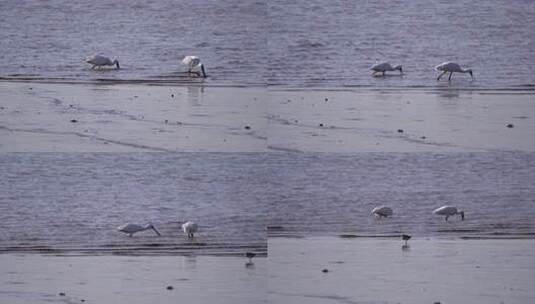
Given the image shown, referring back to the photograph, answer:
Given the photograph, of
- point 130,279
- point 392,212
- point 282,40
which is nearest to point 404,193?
point 392,212

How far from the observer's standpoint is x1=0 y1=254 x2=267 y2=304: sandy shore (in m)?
4.23

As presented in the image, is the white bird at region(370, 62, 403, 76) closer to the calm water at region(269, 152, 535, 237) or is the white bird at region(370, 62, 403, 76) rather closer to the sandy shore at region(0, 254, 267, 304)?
the calm water at region(269, 152, 535, 237)

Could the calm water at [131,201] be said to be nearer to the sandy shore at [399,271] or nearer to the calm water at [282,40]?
the sandy shore at [399,271]

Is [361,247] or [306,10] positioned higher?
[306,10]

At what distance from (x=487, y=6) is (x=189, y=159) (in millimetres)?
1320

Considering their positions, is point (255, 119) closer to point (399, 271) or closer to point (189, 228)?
point (189, 228)

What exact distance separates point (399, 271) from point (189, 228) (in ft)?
2.37

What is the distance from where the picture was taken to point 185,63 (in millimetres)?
4797

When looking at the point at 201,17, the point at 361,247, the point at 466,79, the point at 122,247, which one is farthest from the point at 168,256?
the point at 466,79

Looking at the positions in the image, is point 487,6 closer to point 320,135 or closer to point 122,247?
point 320,135

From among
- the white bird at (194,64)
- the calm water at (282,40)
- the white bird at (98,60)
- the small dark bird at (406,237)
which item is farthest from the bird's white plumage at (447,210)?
the white bird at (98,60)

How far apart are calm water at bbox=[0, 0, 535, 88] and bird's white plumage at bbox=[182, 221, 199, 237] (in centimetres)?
62

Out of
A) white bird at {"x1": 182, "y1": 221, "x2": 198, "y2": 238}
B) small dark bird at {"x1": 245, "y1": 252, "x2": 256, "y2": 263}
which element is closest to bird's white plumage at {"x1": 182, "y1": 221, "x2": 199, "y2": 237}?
white bird at {"x1": 182, "y1": 221, "x2": 198, "y2": 238}

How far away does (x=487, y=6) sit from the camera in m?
5.00
